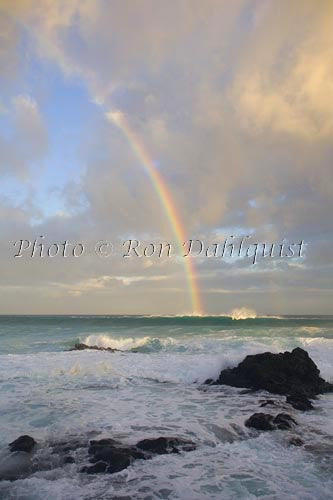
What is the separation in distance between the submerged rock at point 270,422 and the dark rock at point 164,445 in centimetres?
194

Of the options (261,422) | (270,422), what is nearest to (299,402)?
(270,422)

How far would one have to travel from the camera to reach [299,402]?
12023mm

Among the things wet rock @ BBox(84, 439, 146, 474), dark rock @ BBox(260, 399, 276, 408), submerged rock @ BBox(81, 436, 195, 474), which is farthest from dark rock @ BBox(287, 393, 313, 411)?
wet rock @ BBox(84, 439, 146, 474)

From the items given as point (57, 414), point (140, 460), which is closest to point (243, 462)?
point (140, 460)

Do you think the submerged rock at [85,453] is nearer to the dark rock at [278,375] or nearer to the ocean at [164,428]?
the ocean at [164,428]

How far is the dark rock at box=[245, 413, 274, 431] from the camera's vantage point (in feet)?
31.0

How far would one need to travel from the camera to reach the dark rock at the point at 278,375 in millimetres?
14055

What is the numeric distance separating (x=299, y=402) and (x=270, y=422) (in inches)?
110

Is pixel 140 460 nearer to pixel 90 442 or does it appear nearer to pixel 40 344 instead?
pixel 90 442

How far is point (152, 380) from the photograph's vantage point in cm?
1647

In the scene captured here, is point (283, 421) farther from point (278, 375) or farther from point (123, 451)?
point (278, 375)

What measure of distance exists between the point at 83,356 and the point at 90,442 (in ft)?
47.6

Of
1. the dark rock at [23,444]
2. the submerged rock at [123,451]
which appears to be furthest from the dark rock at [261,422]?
the dark rock at [23,444]

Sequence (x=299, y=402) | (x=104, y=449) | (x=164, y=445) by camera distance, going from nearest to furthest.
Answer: (x=104, y=449) < (x=164, y=445) < (x=299, y=402)
